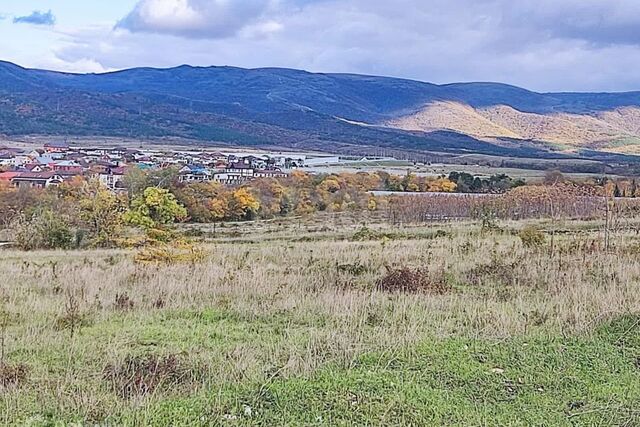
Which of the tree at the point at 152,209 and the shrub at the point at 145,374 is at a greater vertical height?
the shrub at the point at 145,374

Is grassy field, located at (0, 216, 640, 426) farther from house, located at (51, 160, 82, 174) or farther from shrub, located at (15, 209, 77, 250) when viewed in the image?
house, located at (51, 160, 82, 174)

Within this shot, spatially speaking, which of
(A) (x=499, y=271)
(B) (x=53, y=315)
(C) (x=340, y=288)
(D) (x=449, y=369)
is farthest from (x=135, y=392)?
(A) (x=499, y=271)

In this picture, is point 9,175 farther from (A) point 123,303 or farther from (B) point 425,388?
(B) point 425,388

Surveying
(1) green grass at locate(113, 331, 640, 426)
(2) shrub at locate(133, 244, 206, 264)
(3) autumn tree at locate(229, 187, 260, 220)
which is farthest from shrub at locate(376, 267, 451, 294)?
(3) autumn tree at locate(229, 187, 260, 220)

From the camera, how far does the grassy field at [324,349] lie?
5.38 m

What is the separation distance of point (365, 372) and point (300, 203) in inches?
2522

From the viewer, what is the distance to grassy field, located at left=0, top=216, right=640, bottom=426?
17.6 ft

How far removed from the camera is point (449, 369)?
21.0ft

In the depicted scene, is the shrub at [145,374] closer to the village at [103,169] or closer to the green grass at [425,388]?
the green grass at [425,388]

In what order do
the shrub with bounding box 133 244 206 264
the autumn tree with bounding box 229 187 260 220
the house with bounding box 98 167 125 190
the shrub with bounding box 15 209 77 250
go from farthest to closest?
the house with bounding box 98 167 125 190, the autumn tree with bounding box 229 187 260 220, the shrub with bounding box 15 209 77 250, the shrub with bounding box 133 244 206 264

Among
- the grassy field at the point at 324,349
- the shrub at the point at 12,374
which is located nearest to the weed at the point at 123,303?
the grassy field at the point at 324,349

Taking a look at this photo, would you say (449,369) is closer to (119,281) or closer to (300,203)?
(119,281)

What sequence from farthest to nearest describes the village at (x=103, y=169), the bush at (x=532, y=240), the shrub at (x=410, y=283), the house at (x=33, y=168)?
1. the house at (x=33, y=168)
2. the village at (x=103, y=169)
3. the bush at (x=532, y=240)
4. the shrub at (x=410, y=283)

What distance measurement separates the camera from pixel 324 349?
7004 millimetres
